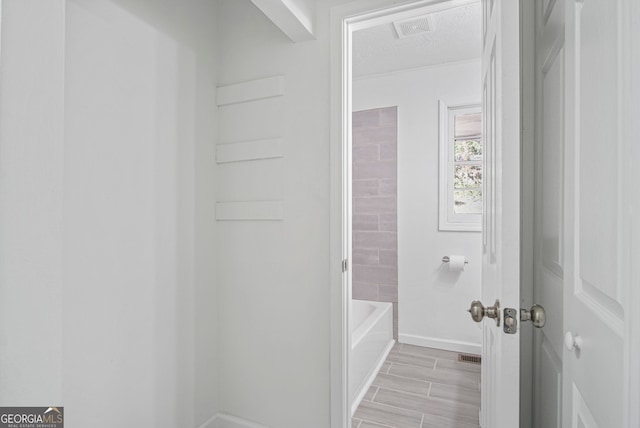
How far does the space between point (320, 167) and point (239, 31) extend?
3.12ft

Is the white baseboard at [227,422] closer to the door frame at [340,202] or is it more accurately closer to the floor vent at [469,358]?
the door frame at [340,202]

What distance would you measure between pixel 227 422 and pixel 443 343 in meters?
1.94

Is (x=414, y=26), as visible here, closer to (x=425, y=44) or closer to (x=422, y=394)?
(x=425, y=44)

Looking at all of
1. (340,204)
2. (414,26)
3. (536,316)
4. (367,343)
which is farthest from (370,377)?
(414,26)

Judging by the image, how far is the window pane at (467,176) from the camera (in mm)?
2953

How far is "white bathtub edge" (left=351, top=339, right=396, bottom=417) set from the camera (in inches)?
81.6

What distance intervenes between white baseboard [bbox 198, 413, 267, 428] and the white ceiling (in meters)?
2.62

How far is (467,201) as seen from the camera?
2.96 meters

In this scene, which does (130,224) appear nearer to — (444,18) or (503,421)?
(503,421)

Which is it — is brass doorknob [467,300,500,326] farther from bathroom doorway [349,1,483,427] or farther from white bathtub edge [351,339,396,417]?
bathroom doorway [349,1,483,427]

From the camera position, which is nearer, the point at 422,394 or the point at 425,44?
the point at 422,394

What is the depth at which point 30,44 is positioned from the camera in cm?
62

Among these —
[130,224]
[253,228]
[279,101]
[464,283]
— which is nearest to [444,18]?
[279,101]

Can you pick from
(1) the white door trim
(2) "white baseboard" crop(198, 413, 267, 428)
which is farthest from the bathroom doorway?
(2) "white baseboard" crop(198, 413, 267, 428)
